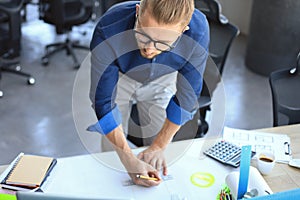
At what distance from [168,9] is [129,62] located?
43 cm

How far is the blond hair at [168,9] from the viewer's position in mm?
1421

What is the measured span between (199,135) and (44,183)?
108 centimetres

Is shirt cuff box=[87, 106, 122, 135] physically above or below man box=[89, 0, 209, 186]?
below

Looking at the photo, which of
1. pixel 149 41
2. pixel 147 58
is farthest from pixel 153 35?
pixel 147 58

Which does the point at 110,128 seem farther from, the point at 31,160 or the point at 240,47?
the point at 240,47

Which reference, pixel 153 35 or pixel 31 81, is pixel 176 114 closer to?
pixel 153 35

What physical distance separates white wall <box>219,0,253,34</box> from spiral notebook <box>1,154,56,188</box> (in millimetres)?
3496

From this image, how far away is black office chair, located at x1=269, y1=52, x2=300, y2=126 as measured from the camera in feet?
7.00

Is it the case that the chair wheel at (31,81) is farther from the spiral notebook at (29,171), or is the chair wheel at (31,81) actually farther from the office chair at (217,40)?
the spiral notebook at (29,171)

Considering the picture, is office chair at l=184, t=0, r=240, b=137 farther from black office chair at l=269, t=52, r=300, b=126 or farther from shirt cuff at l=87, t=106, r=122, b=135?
shirt cuff at l=87, t=106, r=122, b=135

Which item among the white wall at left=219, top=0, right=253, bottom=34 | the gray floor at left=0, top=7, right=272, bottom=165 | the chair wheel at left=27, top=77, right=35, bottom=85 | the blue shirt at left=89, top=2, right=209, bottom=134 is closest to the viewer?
the blue shirt at left=89, top=2, right=209, bottom=134

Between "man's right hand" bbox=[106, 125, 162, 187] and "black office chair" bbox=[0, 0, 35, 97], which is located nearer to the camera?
"man's right hand" bbox=[106, 125, 162, 187]

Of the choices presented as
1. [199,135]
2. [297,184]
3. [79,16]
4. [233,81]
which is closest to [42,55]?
[79,16]

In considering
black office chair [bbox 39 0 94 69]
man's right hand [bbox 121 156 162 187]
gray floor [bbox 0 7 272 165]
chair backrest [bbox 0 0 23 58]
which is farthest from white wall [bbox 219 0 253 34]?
man's right hand [bbox 121 156 162 187]
